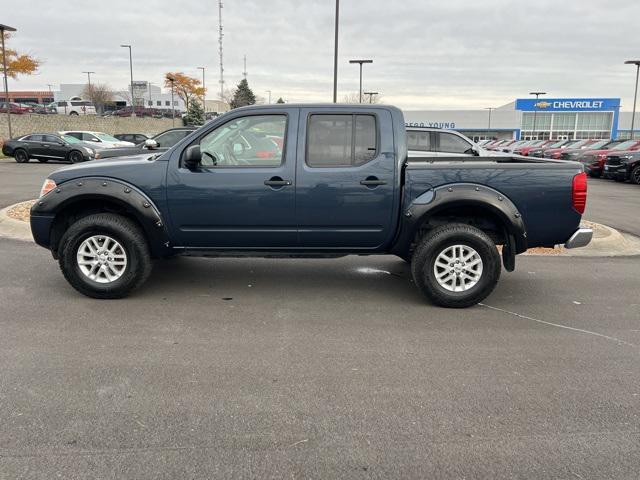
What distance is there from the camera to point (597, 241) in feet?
26.2

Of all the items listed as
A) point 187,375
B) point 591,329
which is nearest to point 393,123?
point 591,329

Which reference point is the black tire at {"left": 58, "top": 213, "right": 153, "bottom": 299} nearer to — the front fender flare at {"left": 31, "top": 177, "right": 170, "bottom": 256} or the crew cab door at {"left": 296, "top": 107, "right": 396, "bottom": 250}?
the front fender flare at {"left": 31, "top": 177, "right": 170, "bottom": 256}

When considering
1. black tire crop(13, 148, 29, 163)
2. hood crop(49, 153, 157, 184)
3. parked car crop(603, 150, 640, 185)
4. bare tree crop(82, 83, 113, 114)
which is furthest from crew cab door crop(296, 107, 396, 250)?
bare tree crop(82, 83, 113, 114)

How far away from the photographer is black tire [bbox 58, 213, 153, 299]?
16.9 feet

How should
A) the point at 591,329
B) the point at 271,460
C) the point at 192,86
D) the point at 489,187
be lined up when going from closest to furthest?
the point at 271,460
the point at 591,329
the point at 489,187
the point at 192,86

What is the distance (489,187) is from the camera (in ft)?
16.6

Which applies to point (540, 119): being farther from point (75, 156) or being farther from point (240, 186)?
point (240, 186)

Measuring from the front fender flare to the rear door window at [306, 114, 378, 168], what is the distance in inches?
62.7

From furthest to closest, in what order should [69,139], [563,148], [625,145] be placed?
[563,148] < [69,139] < [625,145]

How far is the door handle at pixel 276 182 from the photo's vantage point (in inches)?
200

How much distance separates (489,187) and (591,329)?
156cm

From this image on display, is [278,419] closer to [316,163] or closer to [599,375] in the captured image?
[599,375]

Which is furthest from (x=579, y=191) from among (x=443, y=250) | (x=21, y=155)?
(x=21, y=155)

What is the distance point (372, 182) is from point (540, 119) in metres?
90.5
